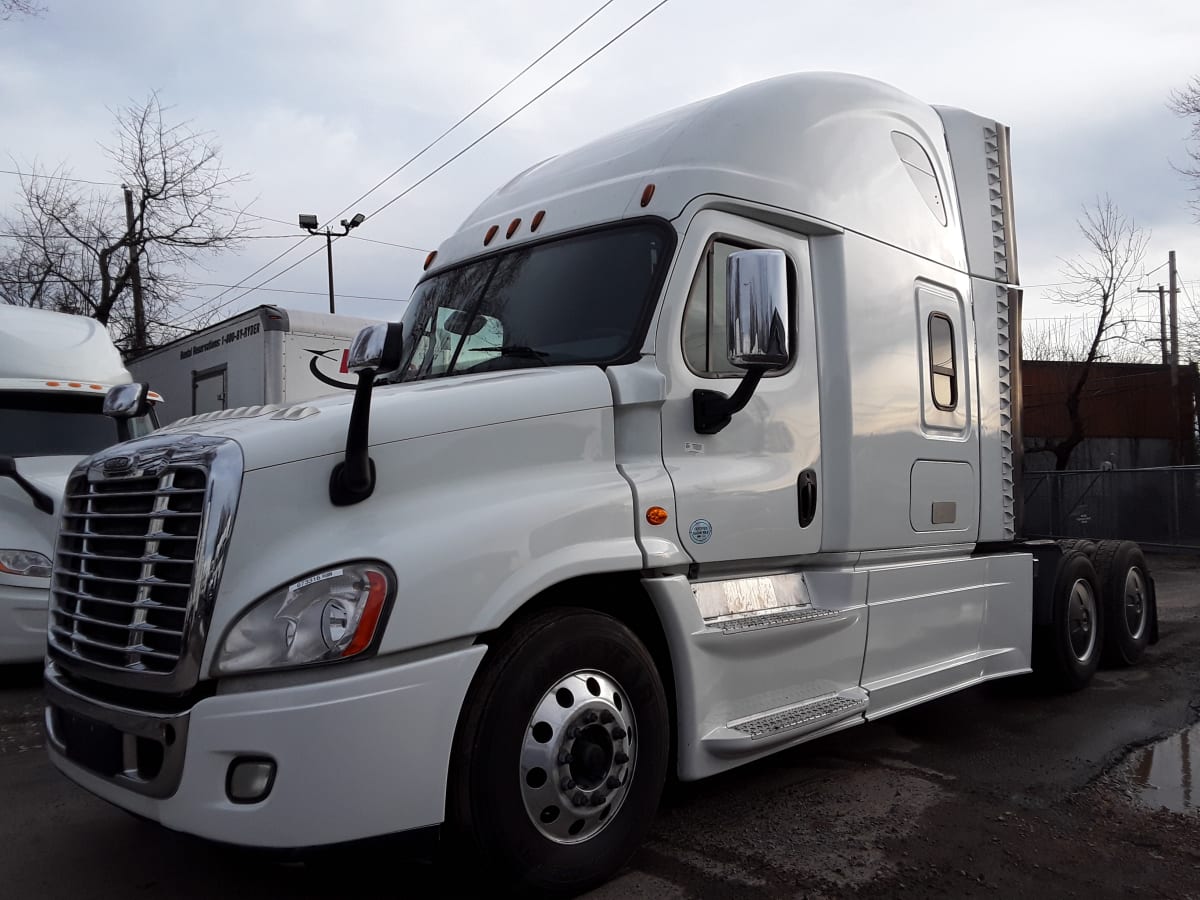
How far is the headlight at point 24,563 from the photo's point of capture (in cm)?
684

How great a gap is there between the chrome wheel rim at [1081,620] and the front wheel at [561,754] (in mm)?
4054

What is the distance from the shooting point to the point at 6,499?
7031mm

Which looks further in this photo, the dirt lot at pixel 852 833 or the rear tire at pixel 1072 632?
the rear tire at pixel 1072 632

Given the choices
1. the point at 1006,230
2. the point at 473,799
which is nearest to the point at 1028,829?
the point at 473,799

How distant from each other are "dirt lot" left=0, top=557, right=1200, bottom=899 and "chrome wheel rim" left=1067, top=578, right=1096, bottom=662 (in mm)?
753

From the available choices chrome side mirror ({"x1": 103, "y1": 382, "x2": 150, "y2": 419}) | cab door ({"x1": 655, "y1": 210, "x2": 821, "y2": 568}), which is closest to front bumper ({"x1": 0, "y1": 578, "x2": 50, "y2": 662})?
chrome side mirror ({"x1": 103, "y1": 382, "x2": 150, "y2": 419})

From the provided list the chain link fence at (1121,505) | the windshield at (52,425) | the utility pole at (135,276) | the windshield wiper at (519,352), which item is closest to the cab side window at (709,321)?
the windshield wiper at (519,352)

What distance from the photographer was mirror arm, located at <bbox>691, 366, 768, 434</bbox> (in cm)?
387

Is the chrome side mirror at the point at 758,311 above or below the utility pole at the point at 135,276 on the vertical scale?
below

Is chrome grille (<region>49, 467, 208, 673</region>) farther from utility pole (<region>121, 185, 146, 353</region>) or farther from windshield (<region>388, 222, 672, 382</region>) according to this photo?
utility pole (<region>121, 185, 146, 353</region>)

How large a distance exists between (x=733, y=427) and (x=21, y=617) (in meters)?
5.48

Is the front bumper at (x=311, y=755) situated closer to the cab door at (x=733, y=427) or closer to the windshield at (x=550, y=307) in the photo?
the cab door at (x=733, y=427)

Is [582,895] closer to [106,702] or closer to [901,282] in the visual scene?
[106,702]

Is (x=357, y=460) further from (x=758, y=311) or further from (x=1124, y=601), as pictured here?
(x=1124, y=601)
